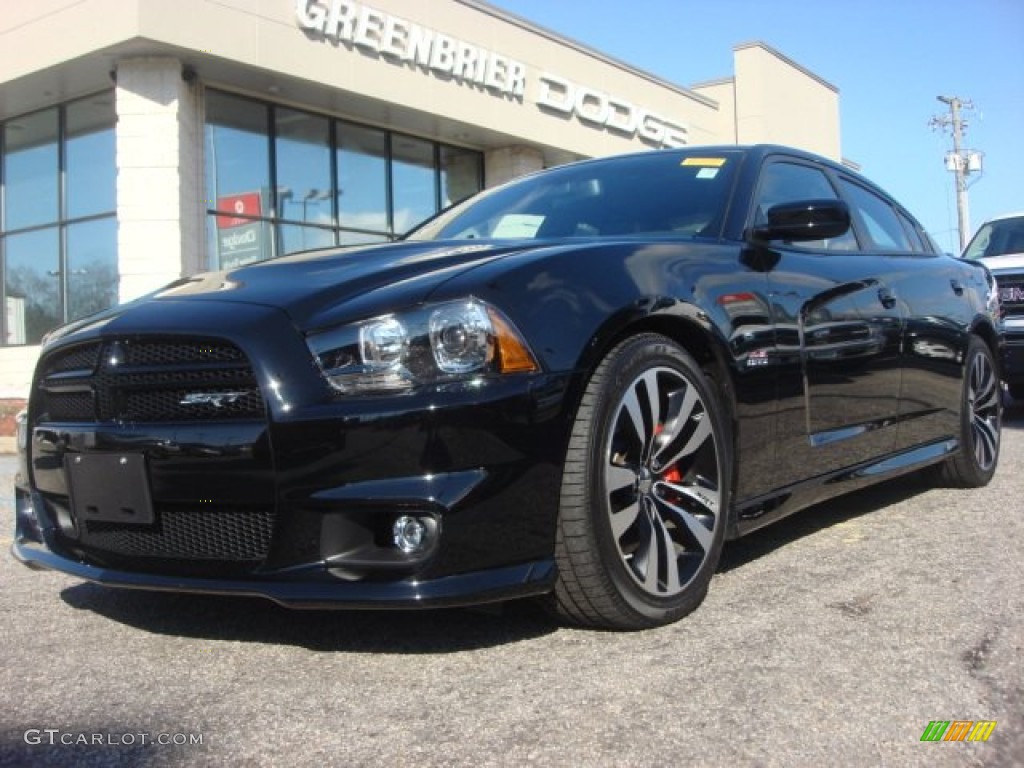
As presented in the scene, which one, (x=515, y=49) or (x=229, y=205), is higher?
(x=515, y=49)

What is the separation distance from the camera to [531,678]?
231 cm

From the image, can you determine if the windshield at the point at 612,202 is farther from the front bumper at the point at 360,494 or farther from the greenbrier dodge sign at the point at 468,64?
the greenbrier dodge sign at the point at 468,64

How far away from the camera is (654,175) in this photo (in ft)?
12.3

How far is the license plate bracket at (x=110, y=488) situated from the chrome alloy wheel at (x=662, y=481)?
121 cm

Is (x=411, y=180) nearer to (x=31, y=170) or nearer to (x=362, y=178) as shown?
(x=362, y=178)

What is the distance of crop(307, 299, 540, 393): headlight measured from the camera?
91.8 inches

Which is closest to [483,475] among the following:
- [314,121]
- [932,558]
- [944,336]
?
[932,558]

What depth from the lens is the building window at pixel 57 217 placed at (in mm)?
12422

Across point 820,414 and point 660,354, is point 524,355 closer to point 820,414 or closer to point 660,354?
point 660,354

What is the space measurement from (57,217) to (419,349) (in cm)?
1250

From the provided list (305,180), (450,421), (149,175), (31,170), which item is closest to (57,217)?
Result: (31,170)

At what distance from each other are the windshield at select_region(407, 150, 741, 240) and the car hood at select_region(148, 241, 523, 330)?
0.54 m

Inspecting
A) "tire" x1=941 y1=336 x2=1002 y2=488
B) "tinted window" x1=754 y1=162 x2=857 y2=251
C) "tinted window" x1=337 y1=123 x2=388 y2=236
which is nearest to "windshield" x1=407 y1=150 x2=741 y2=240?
"tinted window" x1=754 y1=162 x2=857 y2=251

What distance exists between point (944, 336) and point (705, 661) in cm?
288
